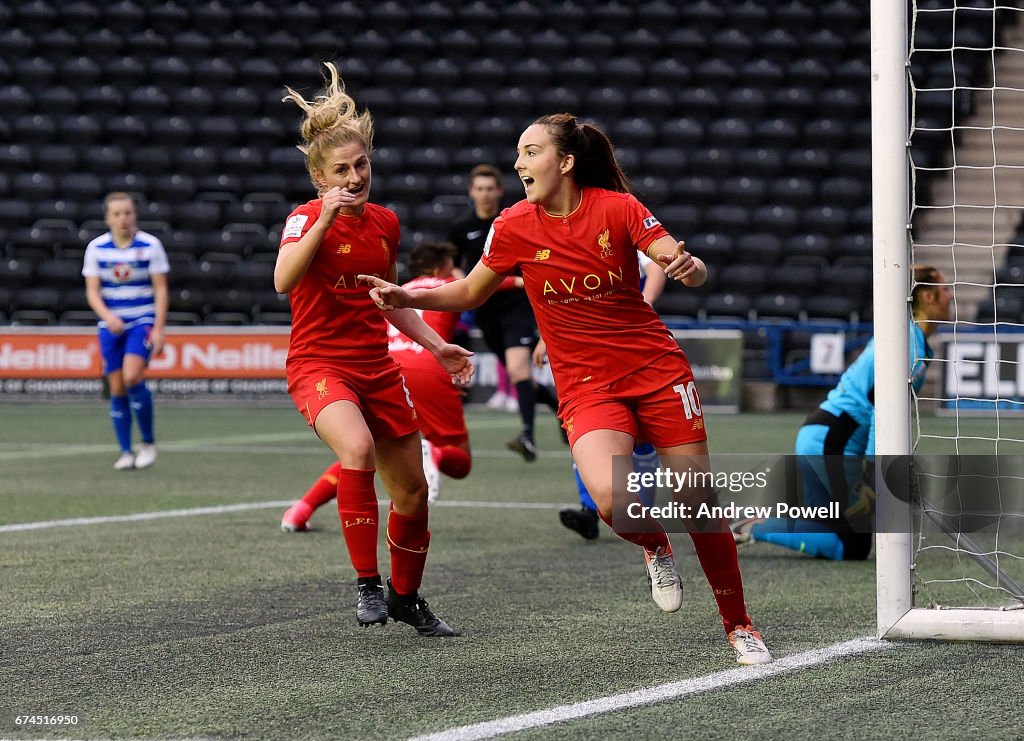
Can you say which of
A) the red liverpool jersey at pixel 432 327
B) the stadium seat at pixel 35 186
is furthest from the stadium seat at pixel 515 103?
the red liverpool jersey at pixel 432 327

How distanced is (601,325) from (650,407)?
11.2 inches

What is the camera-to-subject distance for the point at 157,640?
4.44 meters

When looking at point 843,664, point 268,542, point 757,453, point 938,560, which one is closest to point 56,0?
point 757,453

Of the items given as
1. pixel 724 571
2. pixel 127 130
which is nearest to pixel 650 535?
pixel 724 571

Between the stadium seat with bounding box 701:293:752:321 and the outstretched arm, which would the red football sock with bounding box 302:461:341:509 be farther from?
the stadium seat with bounding box 701:293:752:321

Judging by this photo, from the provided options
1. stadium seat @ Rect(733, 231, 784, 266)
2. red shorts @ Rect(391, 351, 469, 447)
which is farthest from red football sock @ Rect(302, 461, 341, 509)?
stadium seat @ Rect(733, 231, 784, 266)

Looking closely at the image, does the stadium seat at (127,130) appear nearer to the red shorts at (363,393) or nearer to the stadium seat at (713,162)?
the stadium seat at (713,162)

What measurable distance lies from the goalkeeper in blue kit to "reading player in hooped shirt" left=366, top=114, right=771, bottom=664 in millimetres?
2071

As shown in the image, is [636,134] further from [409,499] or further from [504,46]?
[409,499]

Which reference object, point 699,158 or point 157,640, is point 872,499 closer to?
point 157,640

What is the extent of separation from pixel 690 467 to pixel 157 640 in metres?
1.71

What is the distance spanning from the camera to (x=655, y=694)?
3695mm

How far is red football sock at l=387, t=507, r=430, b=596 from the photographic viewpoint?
15.4 feet

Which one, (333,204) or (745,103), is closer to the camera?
(333,204)
